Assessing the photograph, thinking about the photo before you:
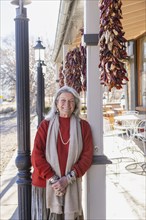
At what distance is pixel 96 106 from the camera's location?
2.38 meters

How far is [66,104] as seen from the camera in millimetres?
2271

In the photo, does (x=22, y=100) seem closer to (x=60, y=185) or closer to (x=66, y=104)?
(x=66, y=104)

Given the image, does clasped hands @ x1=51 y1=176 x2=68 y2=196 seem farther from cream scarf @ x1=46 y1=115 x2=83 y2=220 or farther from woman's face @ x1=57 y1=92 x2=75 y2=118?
woman's face @ x1=57 y1=92 x2=75 y2=118

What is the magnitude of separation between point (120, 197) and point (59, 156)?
6.97 ft

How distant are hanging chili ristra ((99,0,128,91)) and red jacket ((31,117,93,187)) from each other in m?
0.54

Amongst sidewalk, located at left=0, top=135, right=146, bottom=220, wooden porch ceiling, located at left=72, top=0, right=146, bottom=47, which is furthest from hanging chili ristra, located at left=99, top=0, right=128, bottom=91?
wooden porch ceiling, located at left=72, top=0, right=146, bottom=47

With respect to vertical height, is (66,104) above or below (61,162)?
above

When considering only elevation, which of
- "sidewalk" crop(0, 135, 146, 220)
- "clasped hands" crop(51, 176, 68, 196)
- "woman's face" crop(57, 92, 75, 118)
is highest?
"woman's face" crop(57, 92, 75, 118)

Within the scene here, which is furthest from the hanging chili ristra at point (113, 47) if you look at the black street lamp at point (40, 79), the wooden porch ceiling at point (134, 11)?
the black street lamp at point (40, 79)

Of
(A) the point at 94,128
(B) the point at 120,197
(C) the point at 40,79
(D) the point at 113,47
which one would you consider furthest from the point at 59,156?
(C) the point at 40,79

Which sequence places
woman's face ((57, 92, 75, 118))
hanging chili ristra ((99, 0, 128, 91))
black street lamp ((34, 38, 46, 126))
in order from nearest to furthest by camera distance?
hanging chili ristra ((99, 0, 128, 91)) < woman's face ((57, 92, 75, 118)) < black street lamp ((34, 38, 46, 126))

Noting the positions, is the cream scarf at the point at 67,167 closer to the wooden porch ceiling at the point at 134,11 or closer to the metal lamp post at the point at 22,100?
A: the metal lamp post at the point at 22,100

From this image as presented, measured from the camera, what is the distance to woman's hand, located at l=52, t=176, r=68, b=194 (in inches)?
82.4

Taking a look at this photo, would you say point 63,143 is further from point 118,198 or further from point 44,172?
point 118,198
